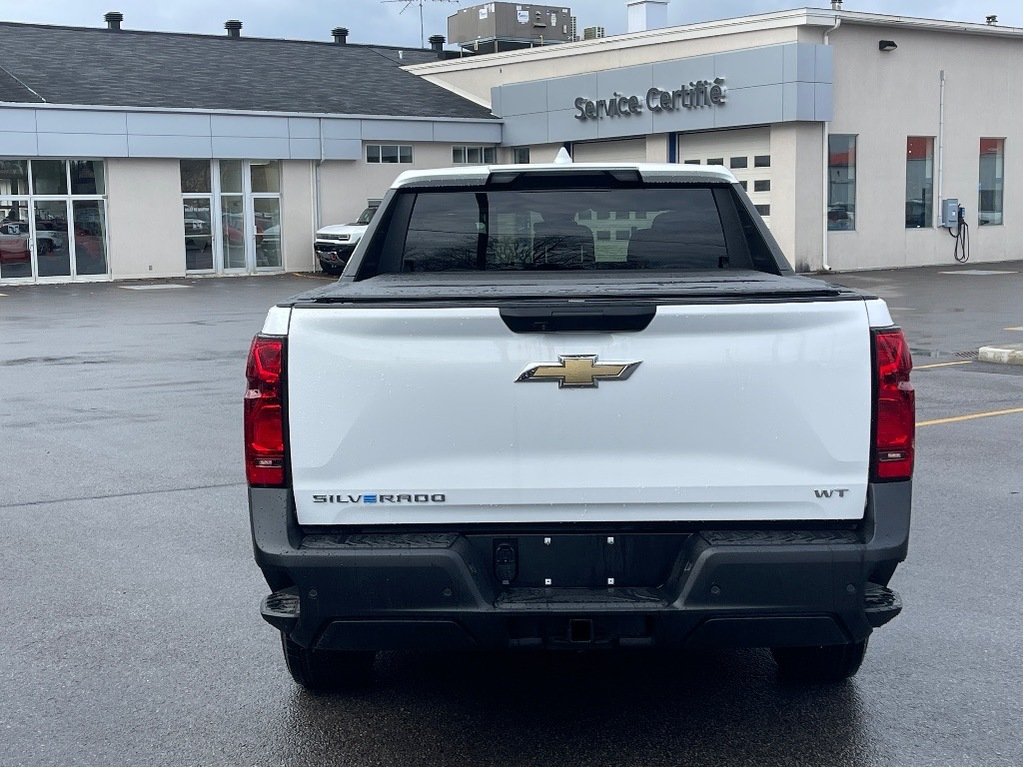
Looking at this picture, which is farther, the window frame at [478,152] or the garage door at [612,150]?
the window frame at [478,152]

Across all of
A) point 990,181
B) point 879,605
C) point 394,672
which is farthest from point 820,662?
point 990,181

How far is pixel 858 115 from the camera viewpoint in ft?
111

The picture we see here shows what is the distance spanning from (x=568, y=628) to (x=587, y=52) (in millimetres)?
35287

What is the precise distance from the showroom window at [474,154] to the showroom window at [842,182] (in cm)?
1084

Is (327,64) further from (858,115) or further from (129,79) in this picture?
(858,115)

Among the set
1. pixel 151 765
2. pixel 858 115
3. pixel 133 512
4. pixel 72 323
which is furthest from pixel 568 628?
pixel 858 115

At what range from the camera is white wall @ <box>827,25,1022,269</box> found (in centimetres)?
3372

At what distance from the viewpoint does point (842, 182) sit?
34.0m

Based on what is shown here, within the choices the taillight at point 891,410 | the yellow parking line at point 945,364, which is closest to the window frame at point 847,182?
the yellow parking line at point 945,364

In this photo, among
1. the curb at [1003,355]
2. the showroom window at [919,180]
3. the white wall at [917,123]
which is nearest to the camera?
the curb at [1003,355]

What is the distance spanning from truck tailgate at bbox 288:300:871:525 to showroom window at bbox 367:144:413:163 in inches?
1404

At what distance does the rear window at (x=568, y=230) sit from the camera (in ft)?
18.6

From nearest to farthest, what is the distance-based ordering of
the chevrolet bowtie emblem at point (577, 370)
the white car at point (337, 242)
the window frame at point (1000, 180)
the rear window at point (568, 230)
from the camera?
the chevrolet bowtie emblem at point (577, 370), the rear window at point (568, 230), the white car at point (337, 242), the window frame at point (1000, 180)

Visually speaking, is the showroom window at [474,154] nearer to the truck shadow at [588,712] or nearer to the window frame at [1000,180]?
the window frame at [1000,180]
